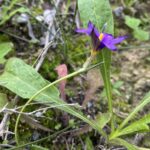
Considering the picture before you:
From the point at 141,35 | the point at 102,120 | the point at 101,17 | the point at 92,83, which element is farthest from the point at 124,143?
the point at 141,35

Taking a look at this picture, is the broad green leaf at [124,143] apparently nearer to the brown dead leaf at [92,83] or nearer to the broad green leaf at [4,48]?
the brown dead leaf at [92,83]

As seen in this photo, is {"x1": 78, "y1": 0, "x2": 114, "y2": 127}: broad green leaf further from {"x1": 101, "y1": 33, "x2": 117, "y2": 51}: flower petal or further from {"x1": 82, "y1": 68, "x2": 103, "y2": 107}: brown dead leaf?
{"x1": 101, "y1": 33, "x2": 117, "y2": 51}: flower petal

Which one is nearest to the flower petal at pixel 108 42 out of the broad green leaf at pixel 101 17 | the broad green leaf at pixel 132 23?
the broad green leaf at pixel 101 17

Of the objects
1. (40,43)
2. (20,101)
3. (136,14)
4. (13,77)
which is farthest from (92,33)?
(136,14)

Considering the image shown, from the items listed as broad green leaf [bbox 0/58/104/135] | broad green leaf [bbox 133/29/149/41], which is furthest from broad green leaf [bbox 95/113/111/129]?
broad green leaf [bbox 133/29/149/41]

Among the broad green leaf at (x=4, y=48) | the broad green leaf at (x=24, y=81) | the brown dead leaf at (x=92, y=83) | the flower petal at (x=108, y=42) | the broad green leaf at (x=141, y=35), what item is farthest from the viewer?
the broad green leaf at (x=141, y=35)

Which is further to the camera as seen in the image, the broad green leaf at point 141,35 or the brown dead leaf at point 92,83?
the broad green leaf at point 141,35

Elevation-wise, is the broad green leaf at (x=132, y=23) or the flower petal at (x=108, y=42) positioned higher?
the flower petal at (x=108, y=42)

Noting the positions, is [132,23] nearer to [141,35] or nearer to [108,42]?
[141,35]
